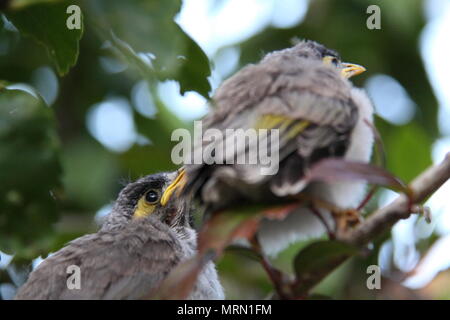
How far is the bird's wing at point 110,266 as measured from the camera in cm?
348

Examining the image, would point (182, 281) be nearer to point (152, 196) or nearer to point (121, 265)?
point (121, 265)

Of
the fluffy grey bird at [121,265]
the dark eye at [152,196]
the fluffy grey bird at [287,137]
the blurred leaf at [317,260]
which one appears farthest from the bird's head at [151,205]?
the blurred leaf at [317,260]

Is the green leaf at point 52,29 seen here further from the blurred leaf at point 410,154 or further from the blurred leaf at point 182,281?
the blurred leaf at point 410,154

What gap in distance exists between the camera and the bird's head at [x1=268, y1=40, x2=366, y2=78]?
4163 millimetres

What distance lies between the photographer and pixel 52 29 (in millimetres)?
2791

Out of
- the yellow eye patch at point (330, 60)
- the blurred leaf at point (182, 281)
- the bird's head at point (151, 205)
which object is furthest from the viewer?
the bird's head at point (151, 205)

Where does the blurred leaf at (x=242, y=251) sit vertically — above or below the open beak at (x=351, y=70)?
below

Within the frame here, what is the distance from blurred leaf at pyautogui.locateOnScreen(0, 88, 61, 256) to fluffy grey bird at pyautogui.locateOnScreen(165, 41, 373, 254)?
0.58 metres

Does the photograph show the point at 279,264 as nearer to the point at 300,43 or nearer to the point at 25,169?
the point at 300,43

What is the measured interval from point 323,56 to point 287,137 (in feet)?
5.56

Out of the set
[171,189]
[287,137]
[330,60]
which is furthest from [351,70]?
[287,137]

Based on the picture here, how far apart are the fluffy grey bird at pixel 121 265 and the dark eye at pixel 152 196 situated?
258 mm

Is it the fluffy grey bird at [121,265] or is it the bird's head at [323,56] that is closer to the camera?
the fluffy grey bird at [121,265]
